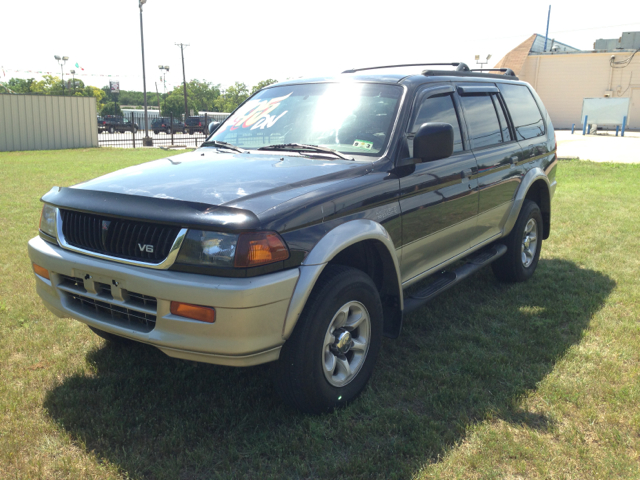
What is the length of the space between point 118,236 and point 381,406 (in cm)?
172

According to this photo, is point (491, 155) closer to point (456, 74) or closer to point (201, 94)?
point (456, 74)

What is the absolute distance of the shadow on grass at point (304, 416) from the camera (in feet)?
8.55

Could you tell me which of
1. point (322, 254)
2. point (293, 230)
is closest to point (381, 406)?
point (322, 254)

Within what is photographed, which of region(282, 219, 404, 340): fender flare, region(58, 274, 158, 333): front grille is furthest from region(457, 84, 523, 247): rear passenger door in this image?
region(58, 274, 158, 333): front grille

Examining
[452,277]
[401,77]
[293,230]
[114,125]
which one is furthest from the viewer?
[114,125]

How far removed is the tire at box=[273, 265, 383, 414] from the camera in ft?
8.82

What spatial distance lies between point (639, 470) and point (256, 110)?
11.0 ft

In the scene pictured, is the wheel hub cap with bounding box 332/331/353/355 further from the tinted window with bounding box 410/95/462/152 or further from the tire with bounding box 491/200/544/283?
the tire with bounding box 491/200/544/283

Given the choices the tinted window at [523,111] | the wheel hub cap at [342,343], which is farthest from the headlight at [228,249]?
the tinted window at [523,111]

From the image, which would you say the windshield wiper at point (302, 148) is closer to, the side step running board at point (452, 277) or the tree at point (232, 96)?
the side step running board at point (452, 277)

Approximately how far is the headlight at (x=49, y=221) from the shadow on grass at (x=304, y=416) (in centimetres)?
94

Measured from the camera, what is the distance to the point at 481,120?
4.47m

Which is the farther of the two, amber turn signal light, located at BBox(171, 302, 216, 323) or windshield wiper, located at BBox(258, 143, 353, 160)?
windshield wiper, located at BBox(258, 143, 353, 160)

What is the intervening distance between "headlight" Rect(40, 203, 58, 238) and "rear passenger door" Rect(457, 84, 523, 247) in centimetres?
297
